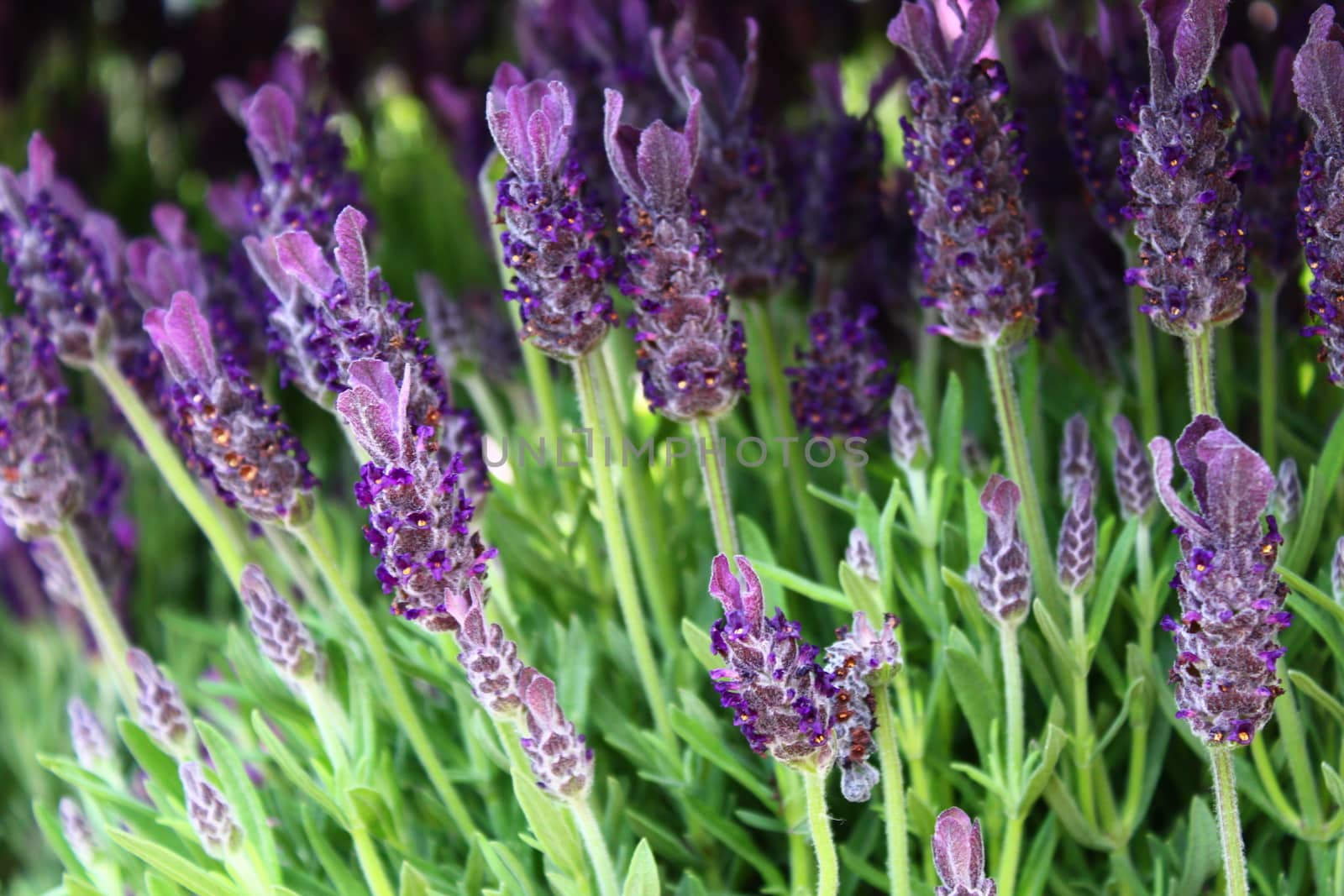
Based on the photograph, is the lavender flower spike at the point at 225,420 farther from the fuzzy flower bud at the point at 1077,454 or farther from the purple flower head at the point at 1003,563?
the fuzzy flower bud at the point at 1077,454

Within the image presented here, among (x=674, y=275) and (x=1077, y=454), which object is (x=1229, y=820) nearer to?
(x=1077, y=454)

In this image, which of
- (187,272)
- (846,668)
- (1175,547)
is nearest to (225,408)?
(187,272)

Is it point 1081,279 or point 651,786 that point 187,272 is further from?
point 1081,279

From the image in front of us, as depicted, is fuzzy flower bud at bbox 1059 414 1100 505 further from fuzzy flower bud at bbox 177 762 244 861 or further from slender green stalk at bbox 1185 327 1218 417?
fuzzy flower bud at bbox 177 762 244 861

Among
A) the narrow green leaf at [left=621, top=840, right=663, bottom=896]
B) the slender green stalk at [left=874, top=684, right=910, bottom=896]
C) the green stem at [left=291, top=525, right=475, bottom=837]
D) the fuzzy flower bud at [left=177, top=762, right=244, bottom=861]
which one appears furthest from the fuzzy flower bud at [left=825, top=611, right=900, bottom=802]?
the fuzzy flower bud at [left=177, top=762, right=244, bottom=861]

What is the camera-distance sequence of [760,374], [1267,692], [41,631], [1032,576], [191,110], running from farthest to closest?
[191,110]
[41,631]
[760,374]
[1032,576]
[1267,692]

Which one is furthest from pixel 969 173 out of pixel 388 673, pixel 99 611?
pixel 99 611
